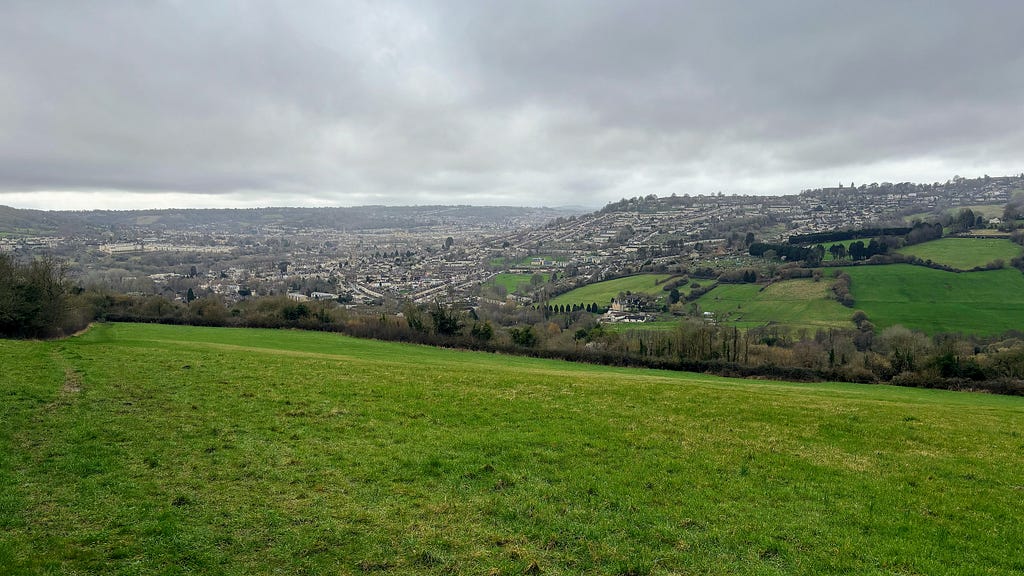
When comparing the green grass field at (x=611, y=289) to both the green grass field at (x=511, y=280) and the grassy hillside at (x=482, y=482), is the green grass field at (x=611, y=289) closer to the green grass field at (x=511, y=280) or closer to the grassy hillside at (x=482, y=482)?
the green grass field at (x=511, y=280)

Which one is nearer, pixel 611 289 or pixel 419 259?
pixel 611 289

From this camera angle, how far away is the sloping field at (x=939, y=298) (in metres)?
69.2

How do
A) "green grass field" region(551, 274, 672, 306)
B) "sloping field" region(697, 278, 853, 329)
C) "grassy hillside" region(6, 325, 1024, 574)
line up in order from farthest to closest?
1. "green grass field" region(551, 274, 672, 306)
2. "sloping field" region(697, 278, 853, 329)
3. "grassy hillside" region(6, 325, 1024, 574)

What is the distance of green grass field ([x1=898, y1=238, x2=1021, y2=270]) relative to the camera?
91250 mm

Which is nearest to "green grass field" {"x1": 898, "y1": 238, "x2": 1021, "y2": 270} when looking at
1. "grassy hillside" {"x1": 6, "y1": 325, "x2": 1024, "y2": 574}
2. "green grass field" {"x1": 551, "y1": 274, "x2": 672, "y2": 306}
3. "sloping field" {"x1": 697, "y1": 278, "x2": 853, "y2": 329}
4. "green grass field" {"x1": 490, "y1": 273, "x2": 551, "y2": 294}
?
"sloping field" {"x1": 697, "y1": 278, "x2": 853, "y2": 329}

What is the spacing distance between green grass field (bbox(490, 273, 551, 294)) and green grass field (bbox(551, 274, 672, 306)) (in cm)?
1732

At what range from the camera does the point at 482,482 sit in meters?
10.5

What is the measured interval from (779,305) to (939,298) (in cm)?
2315

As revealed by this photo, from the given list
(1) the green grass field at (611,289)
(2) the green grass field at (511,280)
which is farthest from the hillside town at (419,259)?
(1) the green grass field at (611,289)

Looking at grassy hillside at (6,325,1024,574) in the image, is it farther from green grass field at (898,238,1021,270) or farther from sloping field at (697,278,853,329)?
green grass field at (898,238,1021,270)

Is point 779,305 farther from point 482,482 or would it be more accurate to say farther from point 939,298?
point 482,482

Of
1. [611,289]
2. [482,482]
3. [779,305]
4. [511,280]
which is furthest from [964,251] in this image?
[482,482]

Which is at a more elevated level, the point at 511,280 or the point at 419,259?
the point at 419,259

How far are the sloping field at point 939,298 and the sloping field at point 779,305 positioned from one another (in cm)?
482
